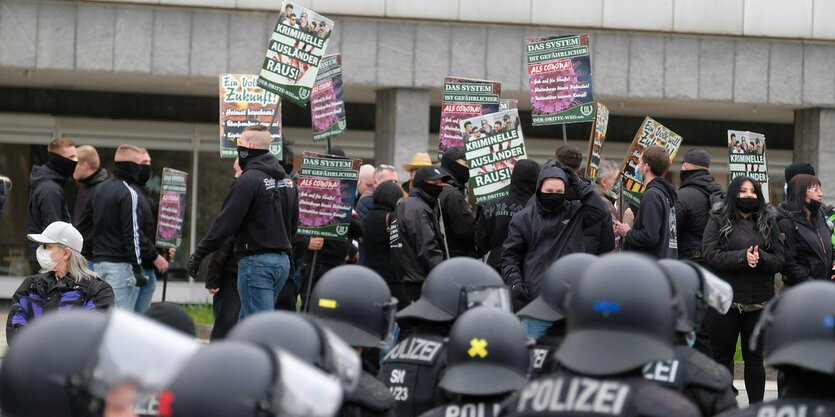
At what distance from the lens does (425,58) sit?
18406 millimetres

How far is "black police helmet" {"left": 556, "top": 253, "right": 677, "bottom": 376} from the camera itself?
159 inches

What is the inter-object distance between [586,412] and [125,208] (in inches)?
291

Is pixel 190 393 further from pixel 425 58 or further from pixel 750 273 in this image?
pixel 425 58

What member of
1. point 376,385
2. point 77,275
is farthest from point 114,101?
point 376,385

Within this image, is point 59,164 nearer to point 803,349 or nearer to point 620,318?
point 620,318

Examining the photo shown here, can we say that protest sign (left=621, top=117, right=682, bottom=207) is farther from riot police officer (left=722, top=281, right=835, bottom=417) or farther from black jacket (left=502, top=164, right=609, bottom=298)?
riot police officer (left=722, top=281, right=835, bottom=417)

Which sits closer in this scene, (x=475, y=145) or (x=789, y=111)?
(x=475, y=145)

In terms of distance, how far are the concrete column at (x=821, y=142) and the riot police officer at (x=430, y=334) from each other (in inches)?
534

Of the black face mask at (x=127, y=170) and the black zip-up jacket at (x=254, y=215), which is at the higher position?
the black face mask at (x=127, y=170)

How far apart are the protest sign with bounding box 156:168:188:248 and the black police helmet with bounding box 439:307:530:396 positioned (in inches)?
299

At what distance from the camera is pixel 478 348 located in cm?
511

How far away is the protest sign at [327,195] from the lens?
11375 mm

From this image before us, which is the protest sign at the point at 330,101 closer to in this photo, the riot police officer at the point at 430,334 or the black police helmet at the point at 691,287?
the riot police officer at the point at 430,334

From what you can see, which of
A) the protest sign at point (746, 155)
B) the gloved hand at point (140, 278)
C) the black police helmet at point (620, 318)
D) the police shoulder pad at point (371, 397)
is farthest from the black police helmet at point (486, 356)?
the protest sign at point (746, 155)
